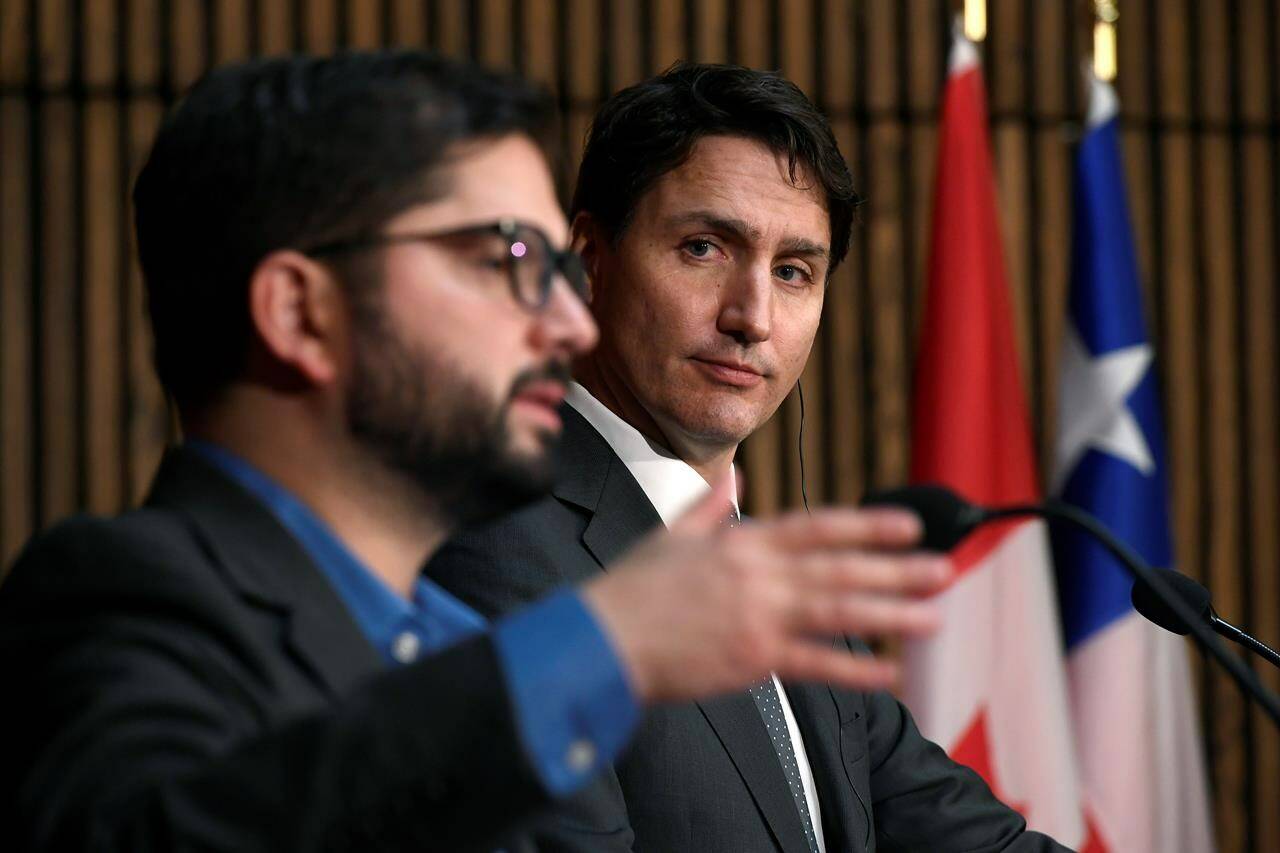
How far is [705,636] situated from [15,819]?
1.42ft

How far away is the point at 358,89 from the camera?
49.4 inches

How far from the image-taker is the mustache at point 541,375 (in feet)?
4.05

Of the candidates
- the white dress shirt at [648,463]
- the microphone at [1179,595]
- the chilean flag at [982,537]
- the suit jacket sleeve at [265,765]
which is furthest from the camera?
the chilean flag at [982,537]

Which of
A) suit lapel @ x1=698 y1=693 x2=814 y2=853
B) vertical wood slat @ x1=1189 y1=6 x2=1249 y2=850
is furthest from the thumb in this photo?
vertical wood slat @ x1=1189 y1=6 x2=1249 y2=850

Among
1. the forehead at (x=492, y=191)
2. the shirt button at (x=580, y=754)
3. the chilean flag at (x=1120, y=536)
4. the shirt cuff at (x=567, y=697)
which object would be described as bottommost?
the chilean flag at (x=1120, y=536)

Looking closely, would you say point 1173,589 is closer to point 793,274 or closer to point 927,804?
point 927,804

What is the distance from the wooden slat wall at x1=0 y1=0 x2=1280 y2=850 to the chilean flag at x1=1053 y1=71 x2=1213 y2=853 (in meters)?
0.35

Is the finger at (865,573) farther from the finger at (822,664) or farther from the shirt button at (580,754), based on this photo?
the shirt button at (580,754)

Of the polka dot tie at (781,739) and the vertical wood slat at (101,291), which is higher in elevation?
the vertical wood slat at (101,291)

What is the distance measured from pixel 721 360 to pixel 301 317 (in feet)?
3.61

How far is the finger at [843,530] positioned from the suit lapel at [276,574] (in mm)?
379

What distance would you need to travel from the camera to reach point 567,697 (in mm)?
934

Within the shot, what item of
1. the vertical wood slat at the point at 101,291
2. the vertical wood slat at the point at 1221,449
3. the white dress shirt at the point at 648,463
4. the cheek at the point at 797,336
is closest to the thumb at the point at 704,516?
the white dress shirt at the point at 648,463

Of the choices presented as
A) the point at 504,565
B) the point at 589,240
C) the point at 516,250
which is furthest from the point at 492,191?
the point at 589,240
